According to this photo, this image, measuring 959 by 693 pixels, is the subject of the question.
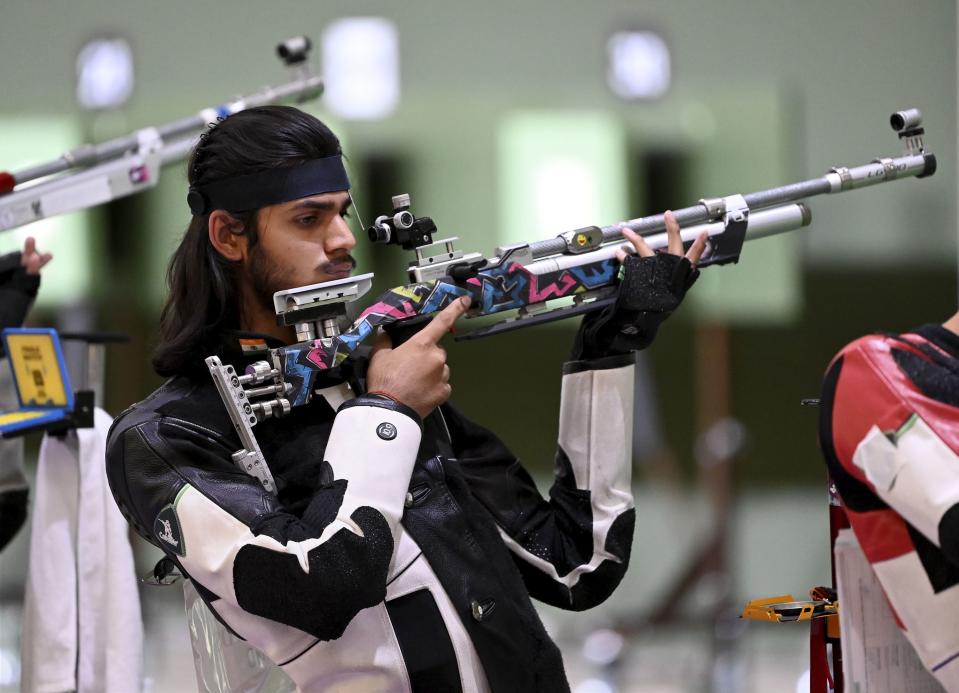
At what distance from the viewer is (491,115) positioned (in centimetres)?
450

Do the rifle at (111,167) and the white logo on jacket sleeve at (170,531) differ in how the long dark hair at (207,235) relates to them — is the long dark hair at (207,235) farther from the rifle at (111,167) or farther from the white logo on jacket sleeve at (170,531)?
the rifle at (111,167)

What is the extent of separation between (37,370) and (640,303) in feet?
4.30

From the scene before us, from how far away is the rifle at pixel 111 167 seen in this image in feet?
9.58

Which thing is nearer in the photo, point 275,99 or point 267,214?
point 267,214

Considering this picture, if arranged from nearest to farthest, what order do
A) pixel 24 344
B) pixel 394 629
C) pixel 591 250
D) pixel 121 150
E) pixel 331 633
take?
pixel 331 633 < pixel 394 629 < pixel 591 250 < pixel 24 344 < pixel 121 150

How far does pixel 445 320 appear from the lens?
5.54ft

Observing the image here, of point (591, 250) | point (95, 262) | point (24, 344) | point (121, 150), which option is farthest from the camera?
point (95, 262)

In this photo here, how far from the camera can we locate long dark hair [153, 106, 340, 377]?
5.58ft

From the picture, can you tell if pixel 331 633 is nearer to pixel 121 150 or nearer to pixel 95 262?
pixel 121 150

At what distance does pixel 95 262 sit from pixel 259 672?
10.1 feet

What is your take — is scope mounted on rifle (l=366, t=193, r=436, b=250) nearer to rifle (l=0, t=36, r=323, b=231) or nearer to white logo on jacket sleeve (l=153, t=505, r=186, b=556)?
white logo on jacket sleeve (l=153, t=505, r=186, b=556)

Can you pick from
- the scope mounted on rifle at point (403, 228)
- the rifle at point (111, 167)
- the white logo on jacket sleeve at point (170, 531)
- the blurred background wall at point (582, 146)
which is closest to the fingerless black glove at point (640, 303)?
the scope mounted on rifle at point (403, 228)

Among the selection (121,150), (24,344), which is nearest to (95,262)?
(121,150)

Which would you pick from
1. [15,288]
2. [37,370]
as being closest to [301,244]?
[37,370]
